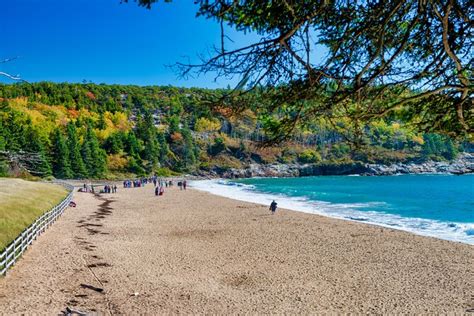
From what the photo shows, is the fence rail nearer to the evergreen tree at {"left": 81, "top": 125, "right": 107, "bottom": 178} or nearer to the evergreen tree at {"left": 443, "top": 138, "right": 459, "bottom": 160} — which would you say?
the evergreen tree at {"left": 81, "top": 125, "right": 107, "bottom": 178}

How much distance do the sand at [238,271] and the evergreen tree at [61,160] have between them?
5357cm

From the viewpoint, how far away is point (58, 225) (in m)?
21.2

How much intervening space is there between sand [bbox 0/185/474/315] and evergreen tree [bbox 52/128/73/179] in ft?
176

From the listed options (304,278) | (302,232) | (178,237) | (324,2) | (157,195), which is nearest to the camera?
(324,2)

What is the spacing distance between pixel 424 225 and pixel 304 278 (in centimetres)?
1794

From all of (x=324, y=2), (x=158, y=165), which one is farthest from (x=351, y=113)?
(x=158, y=165)

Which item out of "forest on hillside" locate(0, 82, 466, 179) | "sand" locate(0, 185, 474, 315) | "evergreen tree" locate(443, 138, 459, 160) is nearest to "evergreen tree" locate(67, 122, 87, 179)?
"forest on hillside" locate(0, 82, 466, 179)

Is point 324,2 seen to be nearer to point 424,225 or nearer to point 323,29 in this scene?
point 323,29

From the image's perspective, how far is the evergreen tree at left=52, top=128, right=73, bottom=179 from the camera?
70113mm

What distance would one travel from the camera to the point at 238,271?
1331 cm

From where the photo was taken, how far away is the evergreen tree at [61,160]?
70113 millimetres

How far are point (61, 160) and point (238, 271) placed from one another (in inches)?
2656

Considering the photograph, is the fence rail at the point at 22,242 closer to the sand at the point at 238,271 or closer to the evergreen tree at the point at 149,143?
the sand at the point at 238,271

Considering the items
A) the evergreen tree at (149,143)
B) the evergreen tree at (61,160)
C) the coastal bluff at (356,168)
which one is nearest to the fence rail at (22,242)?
the evergreen tree at (61,160)
